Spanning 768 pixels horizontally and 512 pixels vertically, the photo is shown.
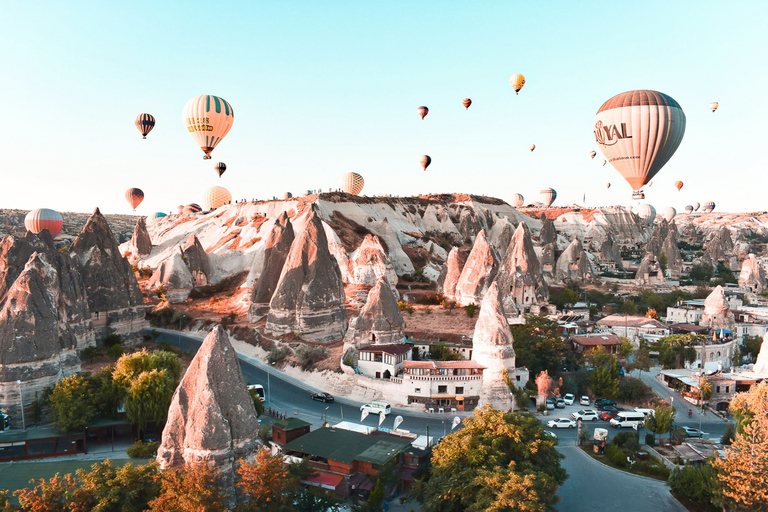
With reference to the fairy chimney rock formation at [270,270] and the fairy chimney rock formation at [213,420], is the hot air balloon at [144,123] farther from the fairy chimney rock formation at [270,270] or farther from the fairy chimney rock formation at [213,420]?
the fairy chimney rock formation at [213,420]

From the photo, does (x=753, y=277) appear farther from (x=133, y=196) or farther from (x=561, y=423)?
(x=133, y=196)

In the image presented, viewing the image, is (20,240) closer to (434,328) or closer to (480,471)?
(434,328)

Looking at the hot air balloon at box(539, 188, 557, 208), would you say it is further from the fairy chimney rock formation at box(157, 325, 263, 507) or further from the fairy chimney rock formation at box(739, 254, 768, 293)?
the fairy chimney rock formation at box(157, 325, 263, 507)

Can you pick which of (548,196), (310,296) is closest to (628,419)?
(310,296)

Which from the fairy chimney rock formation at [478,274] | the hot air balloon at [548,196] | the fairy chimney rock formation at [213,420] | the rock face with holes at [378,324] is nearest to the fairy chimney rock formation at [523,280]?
the fairy chimney rock formation at [478,274]

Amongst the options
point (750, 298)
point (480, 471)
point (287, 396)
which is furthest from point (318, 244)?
point (750, 298)
